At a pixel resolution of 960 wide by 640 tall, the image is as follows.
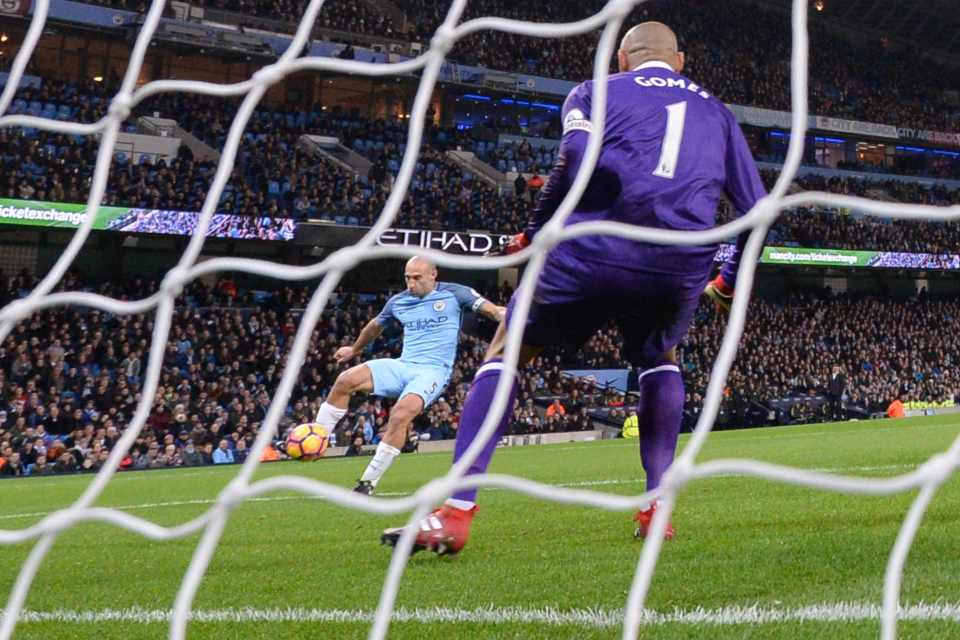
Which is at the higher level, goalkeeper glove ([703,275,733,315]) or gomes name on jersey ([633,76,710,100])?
gomes name on jersey ([633,76,710,100])

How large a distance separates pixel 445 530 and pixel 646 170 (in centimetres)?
141

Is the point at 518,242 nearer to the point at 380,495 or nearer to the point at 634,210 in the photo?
the point at 634,210

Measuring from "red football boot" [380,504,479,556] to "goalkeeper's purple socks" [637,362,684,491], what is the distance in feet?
2.78

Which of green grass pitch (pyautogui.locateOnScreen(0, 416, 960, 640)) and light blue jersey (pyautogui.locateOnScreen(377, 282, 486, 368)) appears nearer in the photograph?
green grass pitch (pyautogui.locateOnScreen(0, 416, 960, 640))

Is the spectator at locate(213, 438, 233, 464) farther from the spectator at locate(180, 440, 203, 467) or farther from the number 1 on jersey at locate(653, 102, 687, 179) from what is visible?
the number 1 on jersey at locate(653, 102, 687, 179)

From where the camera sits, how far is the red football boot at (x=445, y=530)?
3717 mm

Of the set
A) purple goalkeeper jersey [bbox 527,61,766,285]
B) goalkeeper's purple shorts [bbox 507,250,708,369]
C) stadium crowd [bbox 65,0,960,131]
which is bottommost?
goalkeeper's purple shorts [bbox 507,250,708,369]

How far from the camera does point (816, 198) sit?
1897 millimetres

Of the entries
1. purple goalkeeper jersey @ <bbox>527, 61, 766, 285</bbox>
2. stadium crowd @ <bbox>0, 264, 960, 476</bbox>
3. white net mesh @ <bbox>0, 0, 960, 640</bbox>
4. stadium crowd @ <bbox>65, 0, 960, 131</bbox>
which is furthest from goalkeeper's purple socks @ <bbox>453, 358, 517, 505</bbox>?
stadium crowd @ <bbox>65, 0, 960, 131</bbox>

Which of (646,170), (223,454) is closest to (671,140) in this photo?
(646,170)

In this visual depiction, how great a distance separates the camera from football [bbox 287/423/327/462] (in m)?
6.18

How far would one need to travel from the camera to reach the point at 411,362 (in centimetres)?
713

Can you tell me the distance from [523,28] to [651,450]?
236 cm

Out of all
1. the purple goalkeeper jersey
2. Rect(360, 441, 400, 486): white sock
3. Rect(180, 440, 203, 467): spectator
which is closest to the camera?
the purple goalkeeper jersey
